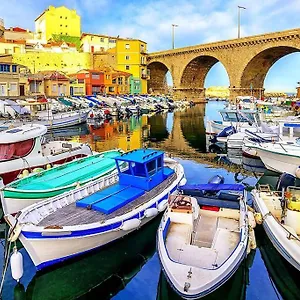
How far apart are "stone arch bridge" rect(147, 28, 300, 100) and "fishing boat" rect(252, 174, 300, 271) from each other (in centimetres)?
3386

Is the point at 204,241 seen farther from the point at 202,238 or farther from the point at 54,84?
the point at 54,84

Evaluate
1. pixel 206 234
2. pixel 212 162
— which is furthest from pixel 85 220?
pixel 212 162

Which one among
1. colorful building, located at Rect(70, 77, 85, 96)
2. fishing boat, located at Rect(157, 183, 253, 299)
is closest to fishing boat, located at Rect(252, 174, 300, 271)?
fishing boat, located at Rect(157, 183, 253, 299)

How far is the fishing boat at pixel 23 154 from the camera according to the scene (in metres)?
11.0

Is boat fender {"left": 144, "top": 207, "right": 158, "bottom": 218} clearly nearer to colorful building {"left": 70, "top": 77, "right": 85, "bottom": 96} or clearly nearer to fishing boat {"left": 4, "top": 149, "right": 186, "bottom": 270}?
fishing boat {"left": 4, "top": 149, "right": 186, "bottom": 270}

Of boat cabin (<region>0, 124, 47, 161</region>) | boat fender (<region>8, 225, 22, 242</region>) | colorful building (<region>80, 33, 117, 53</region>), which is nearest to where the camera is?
boat fender (<region>8, 225, 22, 242</region>)

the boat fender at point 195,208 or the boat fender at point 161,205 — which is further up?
the boat fender at point 195,208

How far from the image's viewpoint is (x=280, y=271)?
6.91 meters

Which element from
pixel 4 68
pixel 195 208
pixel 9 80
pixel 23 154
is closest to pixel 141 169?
pixel 195 208

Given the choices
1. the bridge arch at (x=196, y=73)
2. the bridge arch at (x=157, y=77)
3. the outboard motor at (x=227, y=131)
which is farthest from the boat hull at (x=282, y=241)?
the bridge arch at (x=157, y=77)

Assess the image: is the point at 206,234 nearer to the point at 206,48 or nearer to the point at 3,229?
the point at 3,229

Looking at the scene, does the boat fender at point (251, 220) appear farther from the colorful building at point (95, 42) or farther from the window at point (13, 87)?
the colorful building at point (95, 42)

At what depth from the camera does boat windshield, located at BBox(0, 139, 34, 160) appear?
36.7 feet

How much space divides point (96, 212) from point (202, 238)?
2285 millimetres
